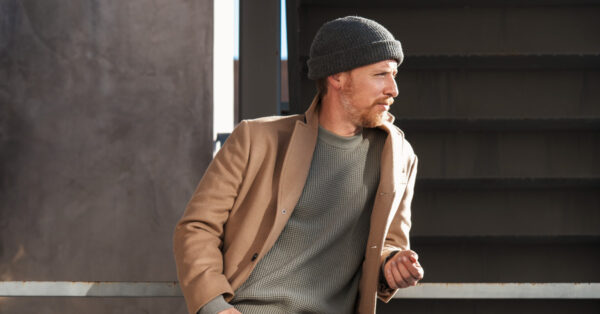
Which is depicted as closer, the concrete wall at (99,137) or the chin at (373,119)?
the chin at (373,119)

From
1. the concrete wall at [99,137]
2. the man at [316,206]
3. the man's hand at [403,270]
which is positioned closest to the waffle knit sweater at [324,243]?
the man at [316,206]

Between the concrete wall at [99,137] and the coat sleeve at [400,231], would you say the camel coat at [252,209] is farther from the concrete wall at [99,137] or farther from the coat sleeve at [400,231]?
the concrete wall at [99,137]

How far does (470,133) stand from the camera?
296cm

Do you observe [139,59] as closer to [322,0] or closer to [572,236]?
[322,0]

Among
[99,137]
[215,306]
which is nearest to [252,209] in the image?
[215,306]

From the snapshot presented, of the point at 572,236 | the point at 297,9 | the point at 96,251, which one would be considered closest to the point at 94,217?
the point at 96,251

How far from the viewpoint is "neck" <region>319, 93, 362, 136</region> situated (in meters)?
2.02

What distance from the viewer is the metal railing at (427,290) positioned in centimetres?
195

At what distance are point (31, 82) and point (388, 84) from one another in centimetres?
297

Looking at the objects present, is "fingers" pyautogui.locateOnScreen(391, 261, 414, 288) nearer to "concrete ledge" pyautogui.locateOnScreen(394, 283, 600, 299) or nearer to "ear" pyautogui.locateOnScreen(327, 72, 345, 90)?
"concrete ledge" pyautogui.locateOnScreen(394, 283, 600, 299)

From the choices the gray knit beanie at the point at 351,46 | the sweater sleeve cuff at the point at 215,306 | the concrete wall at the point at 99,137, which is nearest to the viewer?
the sweater sleeve cuff at the point at 215,306

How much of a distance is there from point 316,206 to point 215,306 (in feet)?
1.18

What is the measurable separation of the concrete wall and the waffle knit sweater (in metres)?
2.34

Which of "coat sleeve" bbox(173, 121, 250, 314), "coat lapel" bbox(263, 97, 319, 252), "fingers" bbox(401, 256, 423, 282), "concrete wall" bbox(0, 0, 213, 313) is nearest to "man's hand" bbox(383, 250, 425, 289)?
"fingers" bbox(401, 256, 423, 282)
